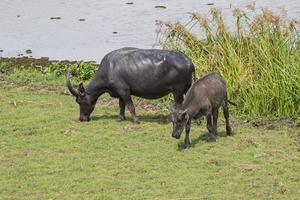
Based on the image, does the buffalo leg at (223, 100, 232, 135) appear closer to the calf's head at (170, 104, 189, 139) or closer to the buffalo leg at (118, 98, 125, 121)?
the calf's head at (170, 104, 189, 139)

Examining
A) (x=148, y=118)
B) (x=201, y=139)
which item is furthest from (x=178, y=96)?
(x=201, y=139)

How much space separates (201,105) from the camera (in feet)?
33.7

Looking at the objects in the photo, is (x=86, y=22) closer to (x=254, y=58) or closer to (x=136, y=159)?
(x=254, y=58)

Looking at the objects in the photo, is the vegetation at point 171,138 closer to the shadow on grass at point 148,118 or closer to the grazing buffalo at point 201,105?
the shadow on grass at point 148,118

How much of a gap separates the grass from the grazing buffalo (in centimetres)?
34

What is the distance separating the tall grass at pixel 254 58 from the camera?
1223 centimetres

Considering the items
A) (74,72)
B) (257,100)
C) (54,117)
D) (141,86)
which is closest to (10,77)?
(74,72)

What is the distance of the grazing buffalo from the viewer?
1009 centimetres

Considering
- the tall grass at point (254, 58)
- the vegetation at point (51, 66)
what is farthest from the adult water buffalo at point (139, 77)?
the vegetation at point (51, 66)

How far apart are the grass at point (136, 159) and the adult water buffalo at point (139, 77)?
469 millimetres

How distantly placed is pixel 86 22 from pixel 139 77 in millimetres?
13920

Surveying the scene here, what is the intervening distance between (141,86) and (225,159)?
2.50m

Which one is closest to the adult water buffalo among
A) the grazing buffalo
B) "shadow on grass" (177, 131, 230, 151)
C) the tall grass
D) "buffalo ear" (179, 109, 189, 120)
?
"shadow on grass" (177, 131, 230, 151)

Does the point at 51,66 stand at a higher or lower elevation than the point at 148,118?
lower
